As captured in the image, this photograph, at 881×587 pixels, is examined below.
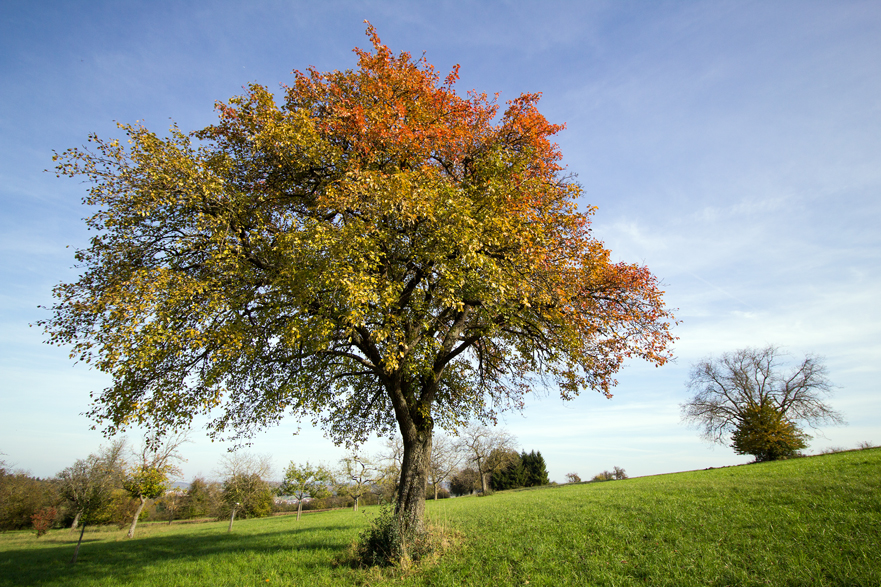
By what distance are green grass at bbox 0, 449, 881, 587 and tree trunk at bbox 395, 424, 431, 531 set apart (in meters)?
1.22

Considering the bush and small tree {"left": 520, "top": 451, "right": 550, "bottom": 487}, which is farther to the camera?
small tree {"left": 520, "top": 451, "right": 550, "bottom": 487}

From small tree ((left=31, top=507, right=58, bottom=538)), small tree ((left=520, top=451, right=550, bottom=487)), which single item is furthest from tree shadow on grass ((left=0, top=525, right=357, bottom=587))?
small tree ((left=520, top=451, right=550, bottom=487))

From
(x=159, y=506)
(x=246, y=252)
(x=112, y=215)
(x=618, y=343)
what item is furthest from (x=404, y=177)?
(x=159, y=506)

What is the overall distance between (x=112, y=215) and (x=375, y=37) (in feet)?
29.1

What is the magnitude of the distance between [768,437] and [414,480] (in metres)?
37.1

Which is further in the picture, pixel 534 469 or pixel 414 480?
pixel 534 469

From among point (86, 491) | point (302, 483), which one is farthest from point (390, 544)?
point (302, 483)

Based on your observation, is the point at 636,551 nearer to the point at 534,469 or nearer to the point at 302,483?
the point at 302,483

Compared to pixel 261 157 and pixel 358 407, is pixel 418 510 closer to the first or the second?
pixel 358 407

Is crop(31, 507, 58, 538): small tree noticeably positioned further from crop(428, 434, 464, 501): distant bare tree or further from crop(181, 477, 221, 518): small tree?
crop(428, 434, 464, 501): distant bare tree

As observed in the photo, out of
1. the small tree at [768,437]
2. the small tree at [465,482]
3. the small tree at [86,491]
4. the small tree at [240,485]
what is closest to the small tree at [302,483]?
the small tree at [240,485]

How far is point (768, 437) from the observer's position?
3231 cm

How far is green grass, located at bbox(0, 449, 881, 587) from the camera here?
20.9ft

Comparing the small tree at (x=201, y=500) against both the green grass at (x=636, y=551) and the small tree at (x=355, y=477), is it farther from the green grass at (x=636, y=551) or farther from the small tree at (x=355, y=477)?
the green grass at (x=636, y=551)
